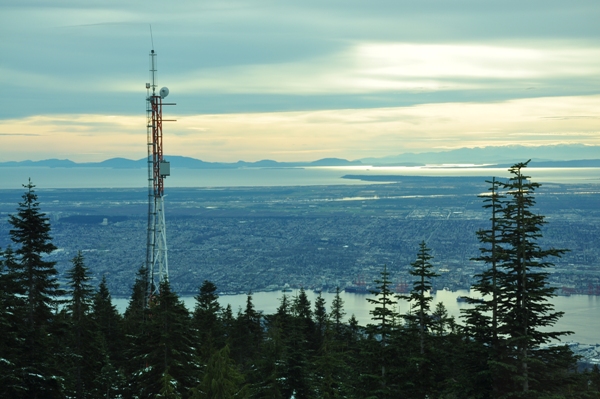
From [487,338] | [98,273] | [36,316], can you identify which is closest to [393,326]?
[487,338]

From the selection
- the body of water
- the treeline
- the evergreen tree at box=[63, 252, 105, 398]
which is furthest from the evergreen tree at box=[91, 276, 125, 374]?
the body of water

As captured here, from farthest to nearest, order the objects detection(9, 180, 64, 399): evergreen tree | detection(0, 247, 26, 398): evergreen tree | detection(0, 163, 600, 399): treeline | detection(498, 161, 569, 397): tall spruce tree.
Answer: detection(9, 180, 64, 399): evergreen tree < detection(0, 247, 26, 398): evergreen tree < detection(0, 163, 600, 399): treeline < detection(498, 161, 569, 397): tall spruce tree

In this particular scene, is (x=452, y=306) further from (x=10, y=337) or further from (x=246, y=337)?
(x=10, y=337)

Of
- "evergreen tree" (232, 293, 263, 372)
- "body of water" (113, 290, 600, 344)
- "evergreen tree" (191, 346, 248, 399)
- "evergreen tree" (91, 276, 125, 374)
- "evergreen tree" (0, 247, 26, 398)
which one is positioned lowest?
"body of water" (113, 290, 600, 344)

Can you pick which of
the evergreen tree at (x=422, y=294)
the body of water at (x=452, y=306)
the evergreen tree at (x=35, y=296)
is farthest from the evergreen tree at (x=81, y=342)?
the body of water at (x=452, y=306)

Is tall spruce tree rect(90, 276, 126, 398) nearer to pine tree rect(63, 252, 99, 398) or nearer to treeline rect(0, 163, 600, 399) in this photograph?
treeline rect(0, 163, 600, 399)

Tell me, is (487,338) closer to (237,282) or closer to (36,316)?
(36,316)
